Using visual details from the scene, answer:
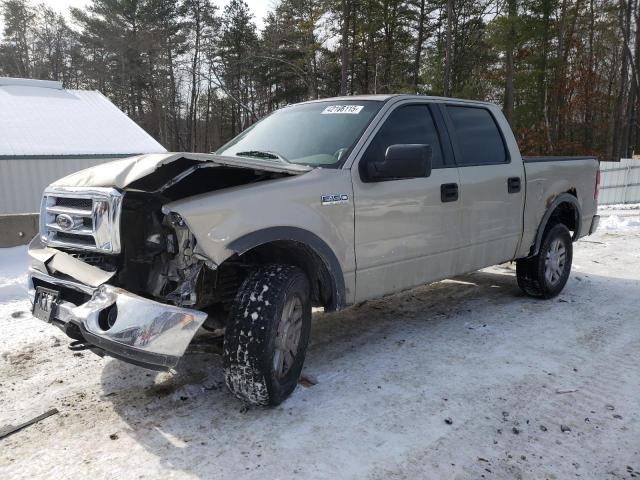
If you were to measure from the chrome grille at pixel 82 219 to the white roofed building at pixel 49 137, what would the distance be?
17139 mm

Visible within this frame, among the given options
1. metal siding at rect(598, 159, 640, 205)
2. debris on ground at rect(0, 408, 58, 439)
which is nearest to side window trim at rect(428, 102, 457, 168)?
debris on ground at rect(0, 408, 58, 439)

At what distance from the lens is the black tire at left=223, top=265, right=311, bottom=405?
292cm

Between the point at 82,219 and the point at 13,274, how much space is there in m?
4.15

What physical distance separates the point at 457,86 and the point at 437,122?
26807 mm

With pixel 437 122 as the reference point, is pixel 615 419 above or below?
below

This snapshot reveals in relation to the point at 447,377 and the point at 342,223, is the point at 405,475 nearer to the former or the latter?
the point at 447,377

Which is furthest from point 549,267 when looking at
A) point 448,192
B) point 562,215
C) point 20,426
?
point 20,426

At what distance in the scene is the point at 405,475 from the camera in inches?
101

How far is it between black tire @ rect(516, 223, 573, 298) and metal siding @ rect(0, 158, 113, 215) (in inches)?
683

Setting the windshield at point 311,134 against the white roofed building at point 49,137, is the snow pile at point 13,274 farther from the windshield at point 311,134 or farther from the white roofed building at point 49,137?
the white roofed building at point 49,137

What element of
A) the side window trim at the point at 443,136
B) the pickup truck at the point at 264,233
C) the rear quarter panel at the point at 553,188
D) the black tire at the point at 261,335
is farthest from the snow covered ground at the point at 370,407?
the side window trim at the point at 443,136

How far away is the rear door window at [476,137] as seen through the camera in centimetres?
461

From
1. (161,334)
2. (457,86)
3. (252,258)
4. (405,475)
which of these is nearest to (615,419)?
(405,475)

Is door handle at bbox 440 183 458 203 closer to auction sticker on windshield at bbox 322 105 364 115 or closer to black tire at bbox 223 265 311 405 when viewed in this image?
auction sticker on windshield at bbox 322 105 364 115
